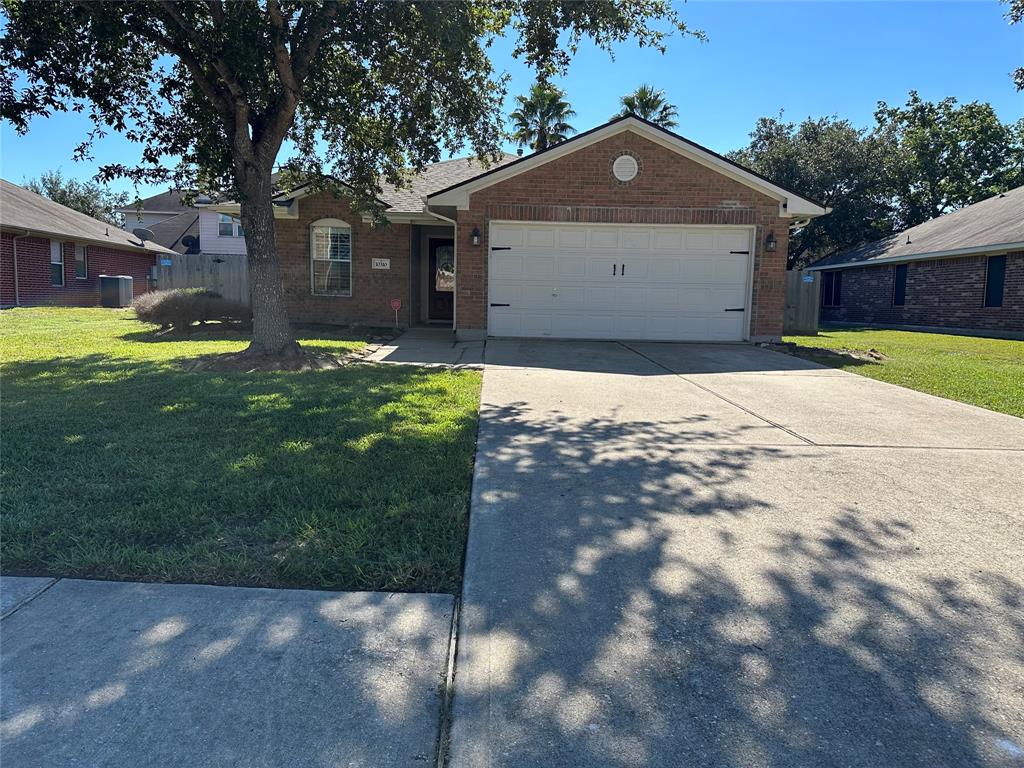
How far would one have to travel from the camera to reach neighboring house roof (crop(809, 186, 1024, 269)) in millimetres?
18312

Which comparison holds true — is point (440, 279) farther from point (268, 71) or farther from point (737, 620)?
point (737, 620)

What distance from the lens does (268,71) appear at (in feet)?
30.0

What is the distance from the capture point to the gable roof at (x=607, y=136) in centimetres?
1283

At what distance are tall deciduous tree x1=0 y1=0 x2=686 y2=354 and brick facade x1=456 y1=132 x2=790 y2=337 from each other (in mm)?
1501

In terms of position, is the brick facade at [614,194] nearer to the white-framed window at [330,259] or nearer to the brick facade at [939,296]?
the white-framed window at [330,259]

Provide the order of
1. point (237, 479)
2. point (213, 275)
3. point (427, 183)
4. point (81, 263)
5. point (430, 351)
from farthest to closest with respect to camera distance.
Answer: point (81, 263) < point (427, 183) < point (213, 275) < point (430, 351) < point (237, 479)

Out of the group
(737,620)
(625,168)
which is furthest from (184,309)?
(737,620)

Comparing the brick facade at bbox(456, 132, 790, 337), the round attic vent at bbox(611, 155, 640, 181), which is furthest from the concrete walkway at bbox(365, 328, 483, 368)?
the round attic vent at bbox(611, 155, 640, 181)

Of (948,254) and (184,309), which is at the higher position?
(948,254)

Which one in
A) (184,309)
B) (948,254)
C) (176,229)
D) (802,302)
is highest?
(176,229)

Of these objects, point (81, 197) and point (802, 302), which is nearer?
point (802, 302)

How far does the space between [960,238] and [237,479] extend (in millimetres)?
23271

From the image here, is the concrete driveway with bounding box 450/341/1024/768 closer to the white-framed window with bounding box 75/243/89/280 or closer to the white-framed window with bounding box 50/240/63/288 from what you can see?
the white-framed window with bounding box 50/240/63/288

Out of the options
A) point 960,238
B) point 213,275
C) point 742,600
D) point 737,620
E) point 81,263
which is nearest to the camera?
point 737,620
